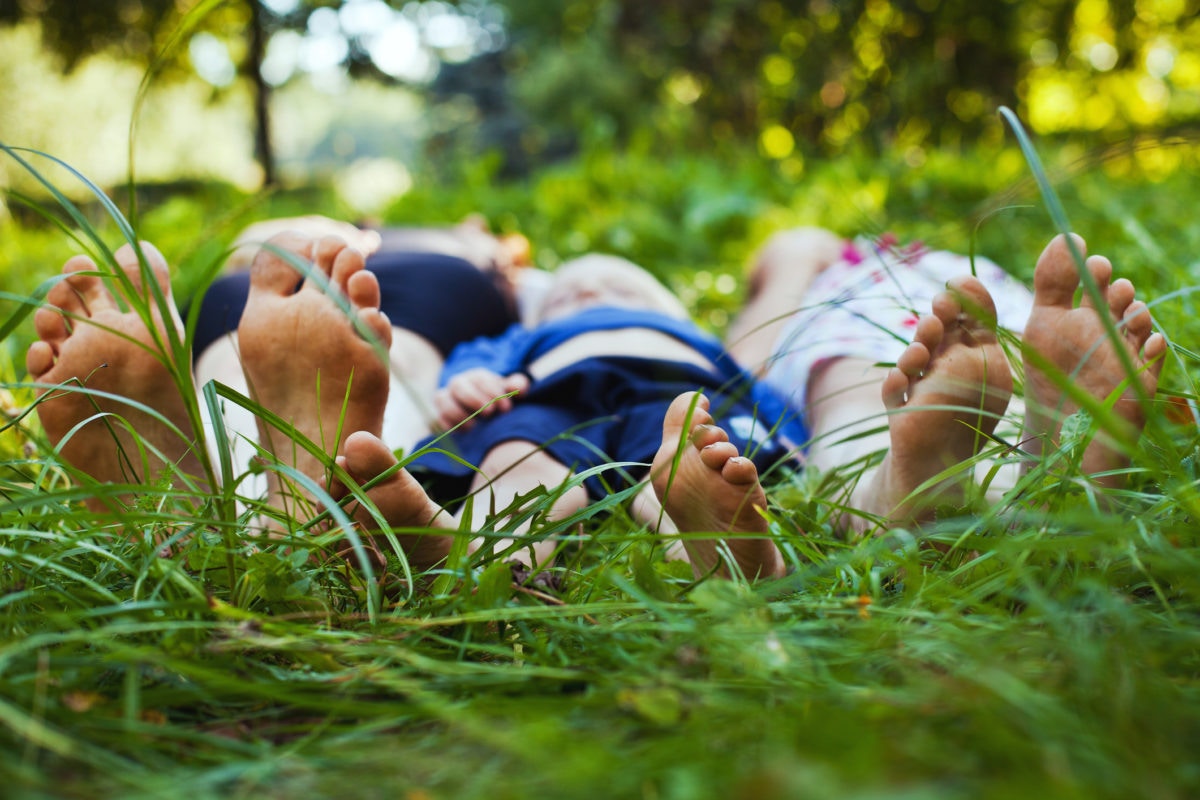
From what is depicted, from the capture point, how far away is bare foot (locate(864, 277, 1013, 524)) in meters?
0.91

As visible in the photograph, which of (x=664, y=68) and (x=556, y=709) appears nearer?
(x=556, y=709)

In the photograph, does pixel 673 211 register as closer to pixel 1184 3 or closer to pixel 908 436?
pixel 908 436

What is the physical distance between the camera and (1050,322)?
952 millimetres

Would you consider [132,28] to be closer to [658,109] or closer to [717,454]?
[658,109]

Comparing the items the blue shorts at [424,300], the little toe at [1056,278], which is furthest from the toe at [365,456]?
the blue shorts at [424,300]

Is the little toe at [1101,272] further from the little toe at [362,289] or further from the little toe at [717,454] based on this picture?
the little toe at [362,289]

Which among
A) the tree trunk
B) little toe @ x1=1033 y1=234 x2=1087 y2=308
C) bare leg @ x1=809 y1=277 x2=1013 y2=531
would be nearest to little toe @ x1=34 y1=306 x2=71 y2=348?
bare leg @ x1=809 y1=277 x2=1013 y2=531

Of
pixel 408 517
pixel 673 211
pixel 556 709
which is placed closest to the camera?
→ pixel 556 709

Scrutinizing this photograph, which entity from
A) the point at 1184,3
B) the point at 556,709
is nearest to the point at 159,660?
the point at 556,709

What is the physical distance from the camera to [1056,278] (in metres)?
0.94

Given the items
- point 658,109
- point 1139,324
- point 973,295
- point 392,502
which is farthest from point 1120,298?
point 658,109

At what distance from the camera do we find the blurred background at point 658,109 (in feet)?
10.2

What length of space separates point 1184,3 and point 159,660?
9593 millimetres

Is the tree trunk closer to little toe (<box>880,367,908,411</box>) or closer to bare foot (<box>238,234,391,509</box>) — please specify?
bare foot (<box>238,234,391,509</box>)
